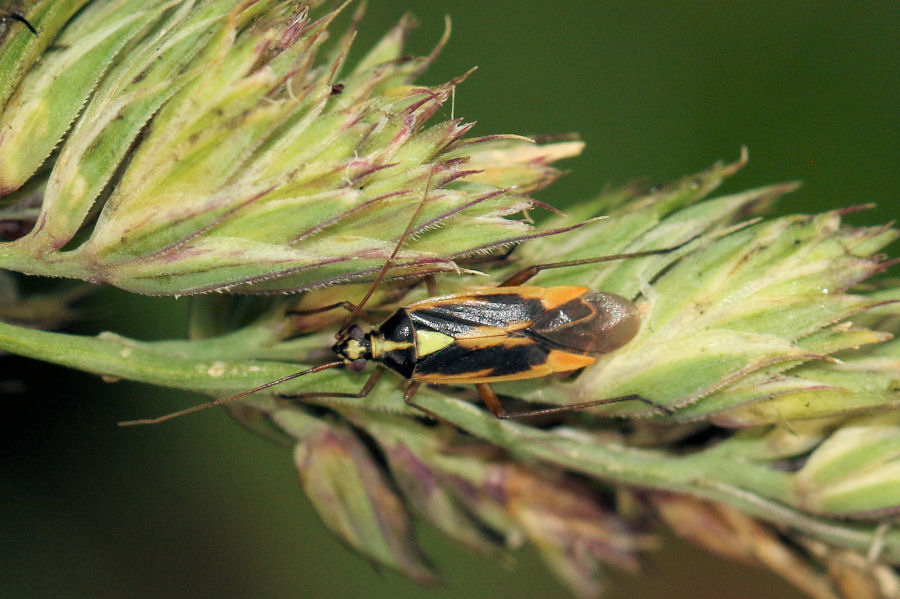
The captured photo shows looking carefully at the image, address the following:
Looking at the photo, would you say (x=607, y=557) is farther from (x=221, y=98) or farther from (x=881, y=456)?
(x=221, y=98)

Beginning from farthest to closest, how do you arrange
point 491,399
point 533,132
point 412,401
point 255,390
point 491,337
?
point 533,132 → point 491,337 → point 491,399 → point 412,401 → point 255,390

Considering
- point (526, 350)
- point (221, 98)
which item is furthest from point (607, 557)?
point (221, 98)

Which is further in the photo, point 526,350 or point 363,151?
point 526,350

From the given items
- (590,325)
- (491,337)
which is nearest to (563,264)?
(590,325)

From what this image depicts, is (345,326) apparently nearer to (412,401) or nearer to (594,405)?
(412,401)

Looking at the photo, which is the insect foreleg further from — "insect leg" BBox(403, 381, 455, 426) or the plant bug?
"insect leg" BBox(403, 381, 455, 426)

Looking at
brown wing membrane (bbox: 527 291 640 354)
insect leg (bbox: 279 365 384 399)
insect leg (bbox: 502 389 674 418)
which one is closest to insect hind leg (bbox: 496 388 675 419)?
insect leg (bbox: 502 389 674 418)
